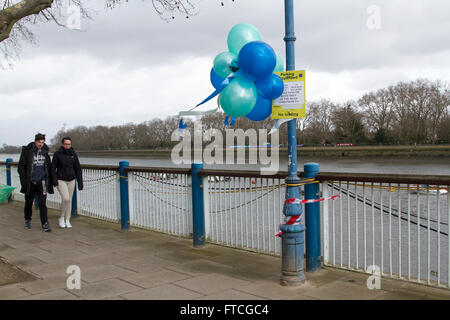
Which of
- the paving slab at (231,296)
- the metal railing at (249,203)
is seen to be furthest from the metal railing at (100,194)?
the paving slab at (231,296)

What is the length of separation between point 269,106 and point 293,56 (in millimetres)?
632

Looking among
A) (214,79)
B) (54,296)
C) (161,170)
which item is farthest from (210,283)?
(161,170)

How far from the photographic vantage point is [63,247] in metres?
7.06

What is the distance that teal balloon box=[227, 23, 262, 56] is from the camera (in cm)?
514

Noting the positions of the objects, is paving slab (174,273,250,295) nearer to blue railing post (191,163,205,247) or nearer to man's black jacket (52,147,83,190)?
blue railing post (191,163,205,247)

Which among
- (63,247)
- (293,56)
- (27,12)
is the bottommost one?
(63,247)

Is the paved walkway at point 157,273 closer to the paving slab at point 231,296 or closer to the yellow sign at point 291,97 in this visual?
the paving slab at point 231,296

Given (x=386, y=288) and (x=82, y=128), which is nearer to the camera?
(x=386, y=288)

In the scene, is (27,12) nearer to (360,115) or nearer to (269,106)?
(269,106)

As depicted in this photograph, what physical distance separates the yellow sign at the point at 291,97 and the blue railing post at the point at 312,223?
777 mm

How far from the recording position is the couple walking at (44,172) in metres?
8.27

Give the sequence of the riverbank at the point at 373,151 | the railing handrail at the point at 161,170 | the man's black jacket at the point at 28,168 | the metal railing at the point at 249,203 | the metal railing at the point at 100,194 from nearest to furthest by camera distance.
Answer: the metal railing at the point at 249,203
the railing handrail at the point at 161,170
the man's black jacket at the point at 28,168
the metal railing at the point at 100,194
the riverbank at the point at 373,151

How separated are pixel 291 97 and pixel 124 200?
15.9 feet
